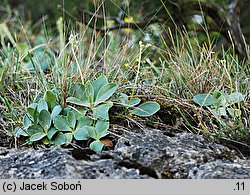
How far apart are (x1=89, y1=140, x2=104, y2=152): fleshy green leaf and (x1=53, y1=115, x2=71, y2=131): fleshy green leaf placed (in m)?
0.12

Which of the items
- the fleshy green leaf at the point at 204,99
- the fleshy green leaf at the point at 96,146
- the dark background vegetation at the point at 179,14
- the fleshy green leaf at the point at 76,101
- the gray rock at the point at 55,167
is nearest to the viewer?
the gray rock at the point at 55,167

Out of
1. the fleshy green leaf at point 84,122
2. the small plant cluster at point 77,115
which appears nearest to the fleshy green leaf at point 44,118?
the small plant cluster at point 77,115

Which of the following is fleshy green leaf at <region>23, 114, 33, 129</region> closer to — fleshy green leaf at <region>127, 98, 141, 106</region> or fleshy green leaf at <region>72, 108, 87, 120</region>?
fleshy green leaf at <region>72, 108, 87, 120</region>

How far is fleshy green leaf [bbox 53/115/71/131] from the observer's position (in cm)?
164

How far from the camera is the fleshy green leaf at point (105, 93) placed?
167 cm

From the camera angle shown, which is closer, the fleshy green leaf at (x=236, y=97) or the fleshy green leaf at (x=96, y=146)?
the fleshy green leaf at (x=96, y=146)

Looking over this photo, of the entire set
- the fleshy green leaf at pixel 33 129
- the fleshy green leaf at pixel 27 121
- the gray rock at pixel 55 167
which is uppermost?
the fleshy green leaf at pixel 27 121

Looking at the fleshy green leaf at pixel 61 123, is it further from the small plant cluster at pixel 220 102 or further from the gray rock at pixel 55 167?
the small plant cluster at pixel 220 102

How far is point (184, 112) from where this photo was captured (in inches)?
72.1

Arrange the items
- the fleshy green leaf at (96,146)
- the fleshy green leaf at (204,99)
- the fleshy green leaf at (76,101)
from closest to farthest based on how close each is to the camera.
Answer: the fleshy green leaf at (96,146)
the fleshy green leaf at (76,101)
the fleshy green leaf at (204,99)

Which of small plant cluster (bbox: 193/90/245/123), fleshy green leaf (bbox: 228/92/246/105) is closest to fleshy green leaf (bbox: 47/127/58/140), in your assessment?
small plant cluster (bbox: 193/90/245/123)

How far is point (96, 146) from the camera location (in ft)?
5.10

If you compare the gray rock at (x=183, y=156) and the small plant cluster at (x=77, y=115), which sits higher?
the small plant cluster at (x=77, y=115)

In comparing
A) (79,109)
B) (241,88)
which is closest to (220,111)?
(241,88)
